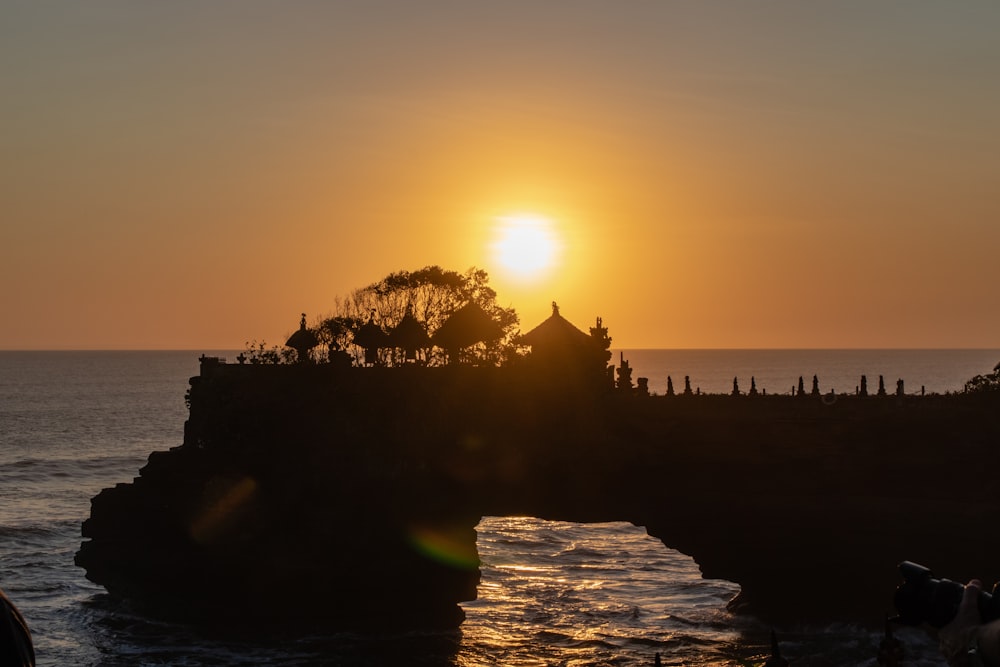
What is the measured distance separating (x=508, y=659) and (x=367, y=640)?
641 centimetres

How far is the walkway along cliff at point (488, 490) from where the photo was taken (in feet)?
166

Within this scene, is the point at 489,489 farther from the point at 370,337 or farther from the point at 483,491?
the point at 370,337

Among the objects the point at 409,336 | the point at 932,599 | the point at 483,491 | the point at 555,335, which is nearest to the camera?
the point at 932,599

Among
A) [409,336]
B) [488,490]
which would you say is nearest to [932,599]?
[488,490]

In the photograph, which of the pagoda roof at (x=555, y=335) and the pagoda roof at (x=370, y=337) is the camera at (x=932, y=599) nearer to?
the pagoda roof at (x=555, y=335)

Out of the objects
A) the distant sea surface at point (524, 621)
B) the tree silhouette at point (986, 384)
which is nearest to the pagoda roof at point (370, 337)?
the distant sea surface at point (524, 621)

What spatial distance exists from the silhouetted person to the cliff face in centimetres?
4271

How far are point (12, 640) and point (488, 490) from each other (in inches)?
1940

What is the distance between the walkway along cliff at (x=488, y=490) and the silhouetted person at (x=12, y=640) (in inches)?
1671

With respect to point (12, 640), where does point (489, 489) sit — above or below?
below

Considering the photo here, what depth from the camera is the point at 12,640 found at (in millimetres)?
6551

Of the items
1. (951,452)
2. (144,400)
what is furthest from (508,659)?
(144,400)

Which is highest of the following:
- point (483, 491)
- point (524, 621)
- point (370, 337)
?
point (370, 337)

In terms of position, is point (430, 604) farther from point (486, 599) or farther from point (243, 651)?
point (243, 651)
